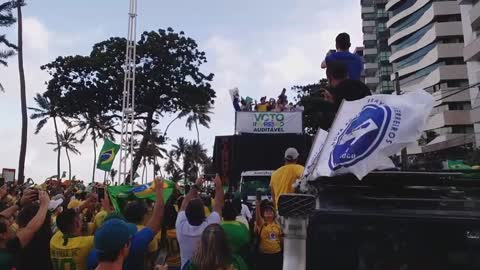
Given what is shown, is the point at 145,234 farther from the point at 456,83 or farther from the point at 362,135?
the point at 456,83

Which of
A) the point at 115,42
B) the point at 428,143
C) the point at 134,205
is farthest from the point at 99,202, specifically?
the point at 428,143

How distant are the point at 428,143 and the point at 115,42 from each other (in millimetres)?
35187

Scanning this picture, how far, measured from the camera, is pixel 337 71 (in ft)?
13.2

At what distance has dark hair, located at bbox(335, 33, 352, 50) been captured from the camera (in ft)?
15.1

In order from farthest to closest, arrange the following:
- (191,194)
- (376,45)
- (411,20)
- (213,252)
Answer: (376,45) < (411,20) < (191,194) < (213,252)

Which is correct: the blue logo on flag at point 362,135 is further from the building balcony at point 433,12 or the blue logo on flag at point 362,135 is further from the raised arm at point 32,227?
the building balcony at point 433,12

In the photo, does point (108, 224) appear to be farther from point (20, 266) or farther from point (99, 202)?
point (99, 202)

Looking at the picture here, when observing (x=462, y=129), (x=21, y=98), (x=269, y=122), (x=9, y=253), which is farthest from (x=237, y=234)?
(x=462, y=129)

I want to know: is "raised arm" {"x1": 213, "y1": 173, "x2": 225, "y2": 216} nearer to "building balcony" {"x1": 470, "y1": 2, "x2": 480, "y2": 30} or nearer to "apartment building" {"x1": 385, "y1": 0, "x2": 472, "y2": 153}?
"building balcony" {"x1": 470, "y1": 2, "x2": 480, "y2": 30}

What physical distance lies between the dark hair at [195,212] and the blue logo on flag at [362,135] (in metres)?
2.31

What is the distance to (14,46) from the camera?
29453mm

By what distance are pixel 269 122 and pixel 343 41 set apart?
31.4 ft

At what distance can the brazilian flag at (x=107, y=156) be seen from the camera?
45.9 ft

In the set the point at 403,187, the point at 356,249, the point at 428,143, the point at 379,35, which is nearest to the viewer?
the point at 356,249
